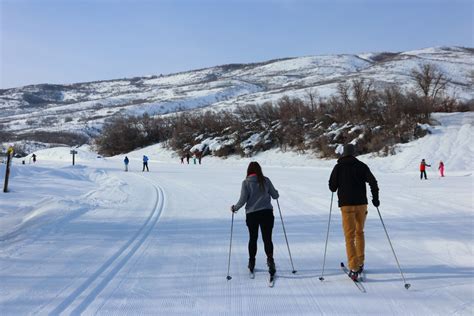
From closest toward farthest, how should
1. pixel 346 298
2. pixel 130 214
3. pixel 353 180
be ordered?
pixel 346 298 → pixel 353 180 → pixel 130 214

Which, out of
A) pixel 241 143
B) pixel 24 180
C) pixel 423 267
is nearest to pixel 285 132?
pixel 241 143

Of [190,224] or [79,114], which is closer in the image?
[190,224]

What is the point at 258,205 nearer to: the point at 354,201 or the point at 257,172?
the point at 257,172

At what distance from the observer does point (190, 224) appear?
1146cm

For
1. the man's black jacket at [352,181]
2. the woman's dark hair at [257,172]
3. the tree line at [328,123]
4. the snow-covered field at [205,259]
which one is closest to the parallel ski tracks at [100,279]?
the snow-covered field at [205,259]

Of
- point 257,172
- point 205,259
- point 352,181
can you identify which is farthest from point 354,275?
point 205,259

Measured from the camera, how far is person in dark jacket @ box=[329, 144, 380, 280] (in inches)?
254

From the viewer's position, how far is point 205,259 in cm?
777

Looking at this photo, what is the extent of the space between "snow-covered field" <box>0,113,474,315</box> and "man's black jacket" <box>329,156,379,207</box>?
44.8 inches

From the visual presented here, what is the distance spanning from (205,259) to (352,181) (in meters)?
2.88

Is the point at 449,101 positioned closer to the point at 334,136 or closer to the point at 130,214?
the point at 334,136

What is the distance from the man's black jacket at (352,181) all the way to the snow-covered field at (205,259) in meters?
1.14

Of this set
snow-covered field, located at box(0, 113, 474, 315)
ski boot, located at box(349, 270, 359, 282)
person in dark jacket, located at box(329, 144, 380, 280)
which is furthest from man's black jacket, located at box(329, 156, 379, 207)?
snow-covered field, located at box(0, 113, 474, 315)

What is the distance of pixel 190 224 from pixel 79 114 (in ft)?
592
